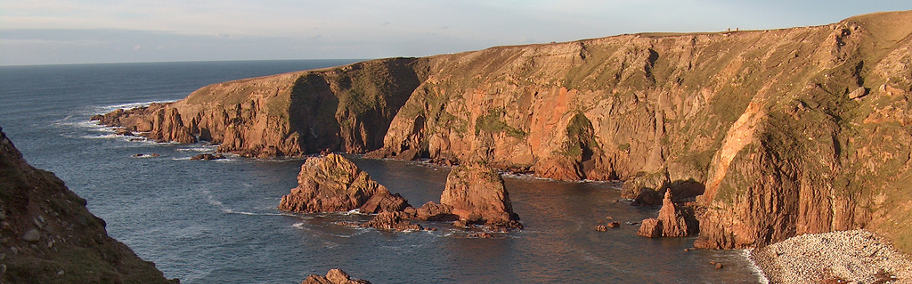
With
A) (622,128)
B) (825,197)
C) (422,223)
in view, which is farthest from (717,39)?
(422,223)

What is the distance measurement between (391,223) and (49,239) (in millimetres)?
60788

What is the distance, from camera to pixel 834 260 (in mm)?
70875

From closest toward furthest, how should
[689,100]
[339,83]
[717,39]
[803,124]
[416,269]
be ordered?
1. [416,269]
2. [803,124]
3. [689,100]
4. [717,39]
5. [339,83]

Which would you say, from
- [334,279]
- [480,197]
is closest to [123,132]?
[480,197]

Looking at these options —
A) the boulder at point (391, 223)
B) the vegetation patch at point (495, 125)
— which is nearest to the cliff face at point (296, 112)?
the vegetation patch at point (495, 125)

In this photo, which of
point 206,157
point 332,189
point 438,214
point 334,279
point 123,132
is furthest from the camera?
point 123,132

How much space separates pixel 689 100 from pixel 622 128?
12096 mm

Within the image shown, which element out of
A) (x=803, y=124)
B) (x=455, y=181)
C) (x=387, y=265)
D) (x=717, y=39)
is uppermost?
(x=717, y=39)

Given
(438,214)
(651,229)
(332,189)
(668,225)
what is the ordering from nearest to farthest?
(651,229), (668,225), (438,214), (332,189)

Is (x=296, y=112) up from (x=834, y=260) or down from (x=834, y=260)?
up

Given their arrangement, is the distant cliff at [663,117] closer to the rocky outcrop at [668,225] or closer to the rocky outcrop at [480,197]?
the rocky outcrop at [668,225]

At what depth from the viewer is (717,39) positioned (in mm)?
130750

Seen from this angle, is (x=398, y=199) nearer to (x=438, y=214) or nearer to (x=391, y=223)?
(x=438, y=214)

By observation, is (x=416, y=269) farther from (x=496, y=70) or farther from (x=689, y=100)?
(x=496, y=70)
